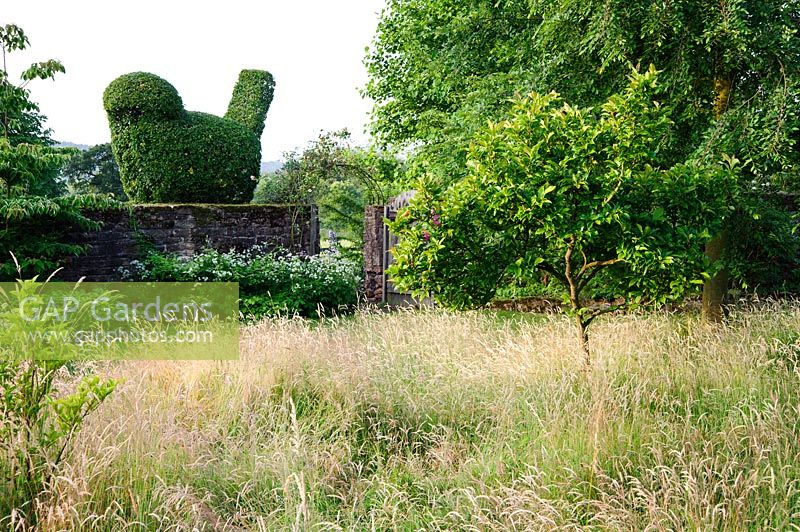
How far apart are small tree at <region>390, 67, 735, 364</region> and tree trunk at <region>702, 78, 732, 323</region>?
7.58ft

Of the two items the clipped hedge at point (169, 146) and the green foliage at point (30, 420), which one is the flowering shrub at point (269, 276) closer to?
the clipped hedge at point (169, 146)

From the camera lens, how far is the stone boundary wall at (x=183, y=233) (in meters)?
11.2

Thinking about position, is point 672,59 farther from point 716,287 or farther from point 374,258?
point 374,258

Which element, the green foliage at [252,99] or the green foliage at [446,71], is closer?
the green foliage at [446,71]

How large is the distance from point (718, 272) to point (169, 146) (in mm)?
9119

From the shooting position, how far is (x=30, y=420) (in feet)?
10.9

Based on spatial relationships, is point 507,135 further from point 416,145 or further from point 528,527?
point 416,145

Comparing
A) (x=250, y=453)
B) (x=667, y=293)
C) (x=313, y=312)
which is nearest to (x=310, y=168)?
(x=313, y=312)

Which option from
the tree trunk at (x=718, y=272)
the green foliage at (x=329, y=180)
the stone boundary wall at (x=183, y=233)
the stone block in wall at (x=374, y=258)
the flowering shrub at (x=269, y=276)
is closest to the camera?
the tree trunk at (x=718, y=272)

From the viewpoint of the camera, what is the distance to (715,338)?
620 cm

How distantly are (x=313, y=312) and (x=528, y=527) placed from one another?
771 centimetres

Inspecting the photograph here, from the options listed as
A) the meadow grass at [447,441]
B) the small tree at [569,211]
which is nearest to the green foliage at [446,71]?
the small tree at [569,211]

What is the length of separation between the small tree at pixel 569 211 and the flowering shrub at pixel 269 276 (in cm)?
491

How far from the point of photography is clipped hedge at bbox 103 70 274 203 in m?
12.2
